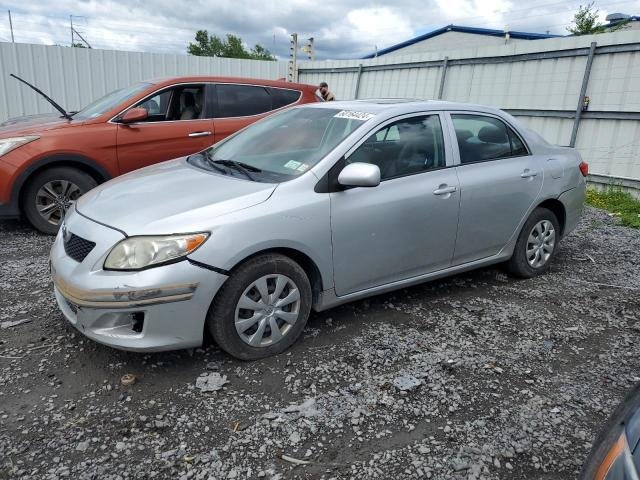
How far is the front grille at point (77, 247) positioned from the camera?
292 cm

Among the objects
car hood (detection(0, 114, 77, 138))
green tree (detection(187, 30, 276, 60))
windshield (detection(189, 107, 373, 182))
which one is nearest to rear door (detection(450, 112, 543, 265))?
windshield (detection(189, 107, 373, 182))

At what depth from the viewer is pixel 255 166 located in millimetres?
3574

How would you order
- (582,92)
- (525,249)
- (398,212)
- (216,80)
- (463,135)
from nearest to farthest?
1. (398,212)
2. (463,135)
3. (525,249)
4. (216,80)
5. (582,92)

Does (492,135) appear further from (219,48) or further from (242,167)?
(219,48)

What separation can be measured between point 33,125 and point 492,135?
4.98m

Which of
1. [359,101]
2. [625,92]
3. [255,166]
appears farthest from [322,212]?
[625,92]

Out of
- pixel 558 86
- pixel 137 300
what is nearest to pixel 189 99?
pixel 137 300

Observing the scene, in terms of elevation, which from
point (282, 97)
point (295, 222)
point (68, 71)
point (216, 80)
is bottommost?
point (295, 222)

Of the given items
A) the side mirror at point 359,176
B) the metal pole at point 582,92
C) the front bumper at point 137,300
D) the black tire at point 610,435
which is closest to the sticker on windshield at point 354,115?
the side mirror at point 359,176

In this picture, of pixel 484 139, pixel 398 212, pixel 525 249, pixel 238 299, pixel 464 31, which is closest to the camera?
pixel 238 299

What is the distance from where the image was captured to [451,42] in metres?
26.5

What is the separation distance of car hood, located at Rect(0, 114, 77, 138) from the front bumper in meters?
3.28

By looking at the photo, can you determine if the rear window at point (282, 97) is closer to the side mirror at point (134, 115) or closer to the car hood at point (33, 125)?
the side mirror at point (134, 115)

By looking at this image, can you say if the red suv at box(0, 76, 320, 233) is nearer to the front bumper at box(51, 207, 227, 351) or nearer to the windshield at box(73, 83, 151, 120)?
the windshield at box(73, 83, 151, 120)
